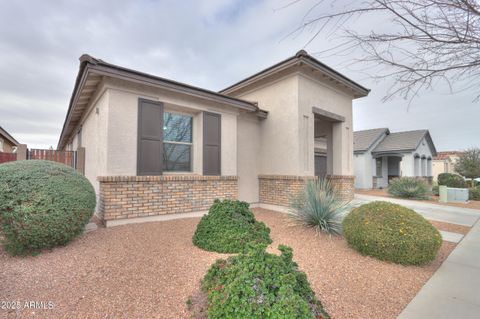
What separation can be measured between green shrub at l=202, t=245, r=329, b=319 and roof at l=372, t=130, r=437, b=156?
1988 cm

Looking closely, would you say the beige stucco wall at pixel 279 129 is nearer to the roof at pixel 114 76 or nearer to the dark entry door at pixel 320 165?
the roof at pixel 114 76

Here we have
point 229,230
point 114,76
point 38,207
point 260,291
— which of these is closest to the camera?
point 260,291

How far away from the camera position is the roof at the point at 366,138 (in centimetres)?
1859

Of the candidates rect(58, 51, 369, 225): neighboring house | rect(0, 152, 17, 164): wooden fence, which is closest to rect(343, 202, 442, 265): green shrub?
rect(58, 51, 369, 225): neighboring house

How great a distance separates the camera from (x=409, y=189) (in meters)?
12.4

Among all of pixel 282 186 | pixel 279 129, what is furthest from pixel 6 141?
pixel 282 186

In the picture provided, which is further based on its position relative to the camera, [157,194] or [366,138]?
[366,138]

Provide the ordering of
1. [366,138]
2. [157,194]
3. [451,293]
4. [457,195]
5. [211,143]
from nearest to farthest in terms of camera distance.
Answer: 1. [451,293]
2. [157,194]
3. [211,143]
4. [457,195]
5. [366,138]

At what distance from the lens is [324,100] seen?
899 centimetres

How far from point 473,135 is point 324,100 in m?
5.40

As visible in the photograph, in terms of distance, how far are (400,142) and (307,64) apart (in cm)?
1668

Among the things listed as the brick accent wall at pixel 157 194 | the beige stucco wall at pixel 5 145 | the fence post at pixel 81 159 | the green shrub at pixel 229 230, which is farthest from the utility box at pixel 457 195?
the beige stucco wall at pixel 5 145

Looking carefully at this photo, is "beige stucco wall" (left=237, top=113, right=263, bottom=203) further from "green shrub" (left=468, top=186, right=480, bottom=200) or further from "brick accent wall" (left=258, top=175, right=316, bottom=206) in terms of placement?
"green shrub" (left=468, top=186, right=480, bottom=200)

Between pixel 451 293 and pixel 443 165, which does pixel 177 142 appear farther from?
pixel 443 165
